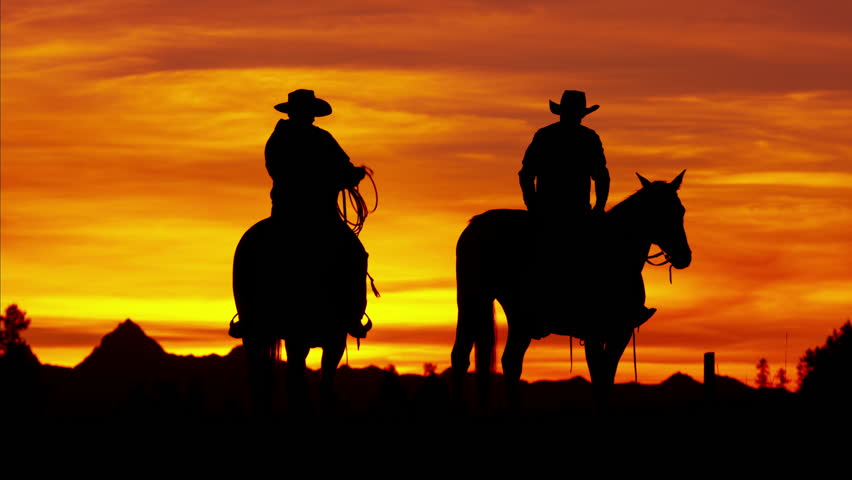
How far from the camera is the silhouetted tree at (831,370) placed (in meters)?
20.3

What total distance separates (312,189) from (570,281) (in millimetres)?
4211

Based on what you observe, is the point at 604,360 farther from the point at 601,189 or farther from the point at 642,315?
the point at 601,189

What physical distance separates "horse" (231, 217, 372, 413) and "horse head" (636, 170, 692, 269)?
3.90m

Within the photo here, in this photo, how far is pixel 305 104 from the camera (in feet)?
58.0

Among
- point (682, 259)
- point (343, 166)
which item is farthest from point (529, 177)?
point (343, 166)

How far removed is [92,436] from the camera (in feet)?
57.0

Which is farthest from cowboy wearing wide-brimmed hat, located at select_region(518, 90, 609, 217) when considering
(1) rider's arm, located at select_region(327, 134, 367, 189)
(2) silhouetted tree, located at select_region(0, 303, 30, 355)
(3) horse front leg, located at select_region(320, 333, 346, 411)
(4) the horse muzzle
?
(2) silhouetted tree, located at select_region(0, 303, 30, 355)

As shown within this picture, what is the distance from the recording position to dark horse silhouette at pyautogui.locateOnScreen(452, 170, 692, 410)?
19.1 m

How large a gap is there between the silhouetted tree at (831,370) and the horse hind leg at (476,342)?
4485 millimetres

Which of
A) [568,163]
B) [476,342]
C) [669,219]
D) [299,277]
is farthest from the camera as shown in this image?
[476,342]

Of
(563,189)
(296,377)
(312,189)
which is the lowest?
(296,377)

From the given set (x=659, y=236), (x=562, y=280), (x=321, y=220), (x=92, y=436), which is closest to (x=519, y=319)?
(x=562, y=280)

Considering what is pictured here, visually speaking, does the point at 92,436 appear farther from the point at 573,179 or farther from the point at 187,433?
the point at 573,179

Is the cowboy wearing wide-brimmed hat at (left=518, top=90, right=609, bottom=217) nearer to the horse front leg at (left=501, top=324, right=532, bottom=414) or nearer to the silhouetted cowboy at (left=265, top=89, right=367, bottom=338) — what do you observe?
the horse front leg at (left=501, top=324, right=532, bottom=414)
